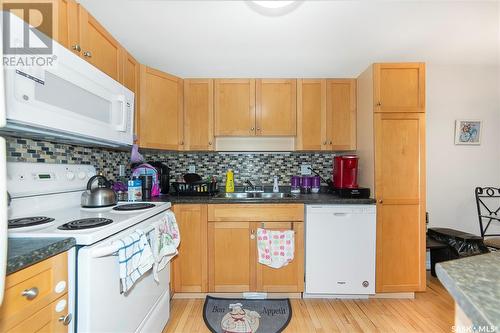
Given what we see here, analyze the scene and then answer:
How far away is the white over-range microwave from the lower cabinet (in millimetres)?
946

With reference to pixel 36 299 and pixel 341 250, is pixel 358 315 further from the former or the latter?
pixel 36 299

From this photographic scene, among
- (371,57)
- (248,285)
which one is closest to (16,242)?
(248,285)

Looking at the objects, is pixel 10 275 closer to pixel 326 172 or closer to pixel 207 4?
pixel 207 4

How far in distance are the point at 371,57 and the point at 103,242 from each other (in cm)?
264

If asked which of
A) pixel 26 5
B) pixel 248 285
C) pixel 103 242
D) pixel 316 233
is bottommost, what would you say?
pixel 248 285

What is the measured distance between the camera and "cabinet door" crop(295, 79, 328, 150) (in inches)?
90.1

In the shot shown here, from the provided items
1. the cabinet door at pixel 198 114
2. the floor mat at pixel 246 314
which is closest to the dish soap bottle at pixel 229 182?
the cabinet door at pixel 198 114

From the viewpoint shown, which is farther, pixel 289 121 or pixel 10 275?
pixel 289 121

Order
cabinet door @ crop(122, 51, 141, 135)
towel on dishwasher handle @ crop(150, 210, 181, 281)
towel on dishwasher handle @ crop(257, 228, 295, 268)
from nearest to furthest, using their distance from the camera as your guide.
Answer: towel on dishwasher handle @ crop(150, 210, 181, 281) < cabinet door @ crop(122, 51, 141, 135) < towel on dishwasher handle @ crop(257, 228, 295, 268)

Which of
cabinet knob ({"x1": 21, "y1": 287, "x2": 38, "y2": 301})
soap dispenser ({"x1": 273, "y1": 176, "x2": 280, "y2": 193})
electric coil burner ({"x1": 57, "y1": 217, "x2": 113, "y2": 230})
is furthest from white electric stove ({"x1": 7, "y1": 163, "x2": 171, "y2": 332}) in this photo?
soap dispenser ({"x1": 273, "y1": 176, "x2": 280, "y2": 193})

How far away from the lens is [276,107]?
2291mm

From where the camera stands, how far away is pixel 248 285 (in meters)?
1.94

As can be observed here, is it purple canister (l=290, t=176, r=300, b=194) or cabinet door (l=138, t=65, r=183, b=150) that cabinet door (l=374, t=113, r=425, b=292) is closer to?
purple canister (l=290, t=176, r=300, b=194)

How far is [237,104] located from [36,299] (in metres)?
2.00
